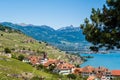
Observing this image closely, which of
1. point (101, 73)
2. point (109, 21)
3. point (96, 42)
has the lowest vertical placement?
point (101, 73)

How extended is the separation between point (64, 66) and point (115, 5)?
157911 millimetres

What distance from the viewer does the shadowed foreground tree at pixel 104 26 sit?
949 inches

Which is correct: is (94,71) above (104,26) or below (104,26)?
below

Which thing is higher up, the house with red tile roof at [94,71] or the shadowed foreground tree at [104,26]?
the shadowed foreground tree at [104,26]

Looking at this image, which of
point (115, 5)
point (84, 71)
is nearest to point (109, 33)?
point (115, 5)

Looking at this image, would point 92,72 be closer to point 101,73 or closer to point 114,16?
point 101,73

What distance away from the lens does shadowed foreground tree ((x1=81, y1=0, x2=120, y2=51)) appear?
24.1 metres

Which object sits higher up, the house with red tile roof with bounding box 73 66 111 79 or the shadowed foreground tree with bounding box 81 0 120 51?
the shadowed foreground tree with bounding box 81 0 120 51

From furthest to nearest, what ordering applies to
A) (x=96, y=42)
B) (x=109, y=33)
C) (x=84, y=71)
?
(x=84, y=71) → (x=96, y=42) → (x=109, y=33)

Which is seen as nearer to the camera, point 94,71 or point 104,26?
point 104,26

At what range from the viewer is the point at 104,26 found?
82.4 feet

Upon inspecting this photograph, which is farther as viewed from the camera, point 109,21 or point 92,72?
point 92,72

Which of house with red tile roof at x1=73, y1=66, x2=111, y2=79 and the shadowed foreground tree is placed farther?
house with red tile roof at x1=73, y1=66, x2=111, y2=79

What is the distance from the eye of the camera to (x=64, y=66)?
181250 mm
